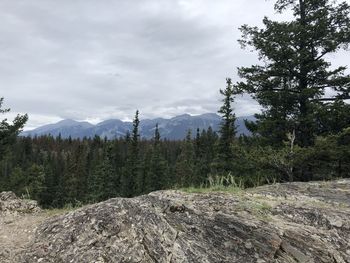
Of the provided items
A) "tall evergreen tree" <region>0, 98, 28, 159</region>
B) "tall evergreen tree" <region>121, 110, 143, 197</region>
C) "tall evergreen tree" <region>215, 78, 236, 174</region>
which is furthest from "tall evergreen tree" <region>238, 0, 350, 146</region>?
"tall evergreen tree" <region>121, 110, 143, 197</region>

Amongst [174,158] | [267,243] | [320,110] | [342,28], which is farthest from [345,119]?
[174,158]

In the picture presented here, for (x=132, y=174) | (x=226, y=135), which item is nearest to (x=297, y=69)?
(x=226, y=135)

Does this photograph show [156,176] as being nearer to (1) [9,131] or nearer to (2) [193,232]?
(1) [9,131]

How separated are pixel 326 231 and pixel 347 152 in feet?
45.0

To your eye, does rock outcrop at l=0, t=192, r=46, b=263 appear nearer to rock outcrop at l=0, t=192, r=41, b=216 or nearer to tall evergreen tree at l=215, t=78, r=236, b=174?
Answer: rock outcrop at l=0, t=192, r=41, b=216

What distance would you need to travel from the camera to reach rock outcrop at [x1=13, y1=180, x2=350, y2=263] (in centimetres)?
573

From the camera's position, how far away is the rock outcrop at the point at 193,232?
18.8ft

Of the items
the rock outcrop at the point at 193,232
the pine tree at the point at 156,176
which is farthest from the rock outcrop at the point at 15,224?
the pine tree at the point at 156,176

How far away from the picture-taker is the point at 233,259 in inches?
237

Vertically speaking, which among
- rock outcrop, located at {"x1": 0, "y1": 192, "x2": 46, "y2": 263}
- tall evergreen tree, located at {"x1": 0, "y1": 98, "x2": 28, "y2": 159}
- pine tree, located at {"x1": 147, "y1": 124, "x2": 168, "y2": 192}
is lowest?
pine tree, located at {"x1": 147, "y1": 124, "x2": 168, "y2": 192}

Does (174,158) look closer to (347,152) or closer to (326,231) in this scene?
(347,152)

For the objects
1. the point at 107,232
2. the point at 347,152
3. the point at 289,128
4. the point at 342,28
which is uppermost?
the point at 342,28

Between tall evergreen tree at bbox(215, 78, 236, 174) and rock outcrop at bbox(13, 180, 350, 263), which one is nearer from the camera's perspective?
rock outcrop at bbox(13, 180, 350, 263)

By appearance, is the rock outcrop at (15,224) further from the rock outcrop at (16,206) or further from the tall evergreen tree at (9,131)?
the tall evergreen tree at (9,131)
